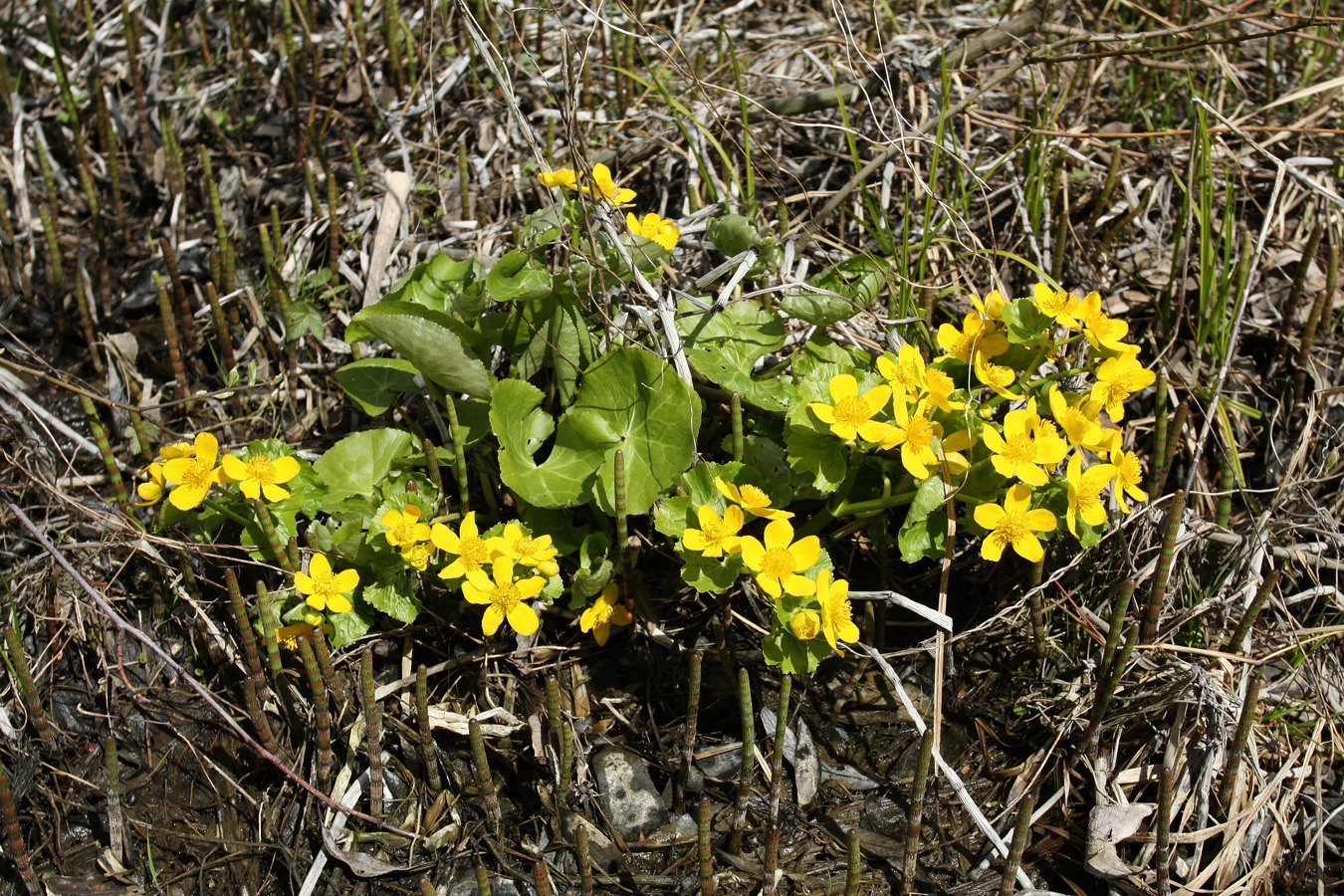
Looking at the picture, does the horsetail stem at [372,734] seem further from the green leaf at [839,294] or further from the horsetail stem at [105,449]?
the green leaf at [839,294]

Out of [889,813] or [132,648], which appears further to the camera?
[132,648]

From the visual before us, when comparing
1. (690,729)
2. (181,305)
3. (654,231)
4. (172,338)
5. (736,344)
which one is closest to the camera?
(690,729)

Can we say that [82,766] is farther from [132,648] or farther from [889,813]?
[889,813]

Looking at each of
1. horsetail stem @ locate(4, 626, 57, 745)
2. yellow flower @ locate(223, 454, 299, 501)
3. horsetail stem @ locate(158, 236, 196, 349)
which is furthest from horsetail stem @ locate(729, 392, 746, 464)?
horsetail stem @ locate(158, 236, 196, 349)

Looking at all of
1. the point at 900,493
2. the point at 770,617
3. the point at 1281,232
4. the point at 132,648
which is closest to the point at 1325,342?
the point at 1281,232

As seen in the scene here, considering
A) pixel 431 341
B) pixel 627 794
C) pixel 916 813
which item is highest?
pixel 431 341

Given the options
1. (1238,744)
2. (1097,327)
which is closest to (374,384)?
(1097,327)

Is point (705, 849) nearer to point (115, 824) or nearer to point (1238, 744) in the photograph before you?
point (1238, 744)
